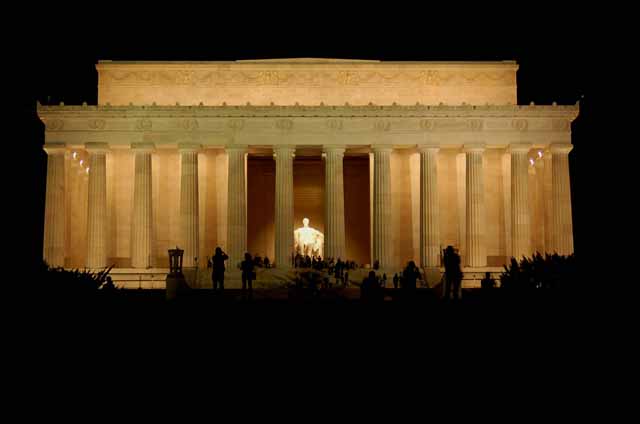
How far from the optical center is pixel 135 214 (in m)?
49.8

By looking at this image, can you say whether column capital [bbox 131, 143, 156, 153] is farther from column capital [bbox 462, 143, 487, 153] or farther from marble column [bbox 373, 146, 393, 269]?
column capital [bbox 462, 143, 487, 153]

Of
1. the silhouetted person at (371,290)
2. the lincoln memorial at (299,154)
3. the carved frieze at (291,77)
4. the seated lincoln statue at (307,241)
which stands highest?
the carved frieze at (291,77)

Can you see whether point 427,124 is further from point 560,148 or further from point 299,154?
point 299,154

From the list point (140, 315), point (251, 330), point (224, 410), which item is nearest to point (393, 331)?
point (251, 330)

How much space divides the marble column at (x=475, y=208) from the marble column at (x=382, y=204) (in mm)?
5213

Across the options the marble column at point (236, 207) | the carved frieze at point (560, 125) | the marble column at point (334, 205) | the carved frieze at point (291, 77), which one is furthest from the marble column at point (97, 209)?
the carved frieze at point (560, 125)

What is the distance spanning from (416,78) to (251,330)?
34.5 m

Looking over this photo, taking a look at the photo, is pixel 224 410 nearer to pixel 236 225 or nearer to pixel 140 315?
pixel 140 315

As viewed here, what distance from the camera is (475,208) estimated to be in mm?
49938

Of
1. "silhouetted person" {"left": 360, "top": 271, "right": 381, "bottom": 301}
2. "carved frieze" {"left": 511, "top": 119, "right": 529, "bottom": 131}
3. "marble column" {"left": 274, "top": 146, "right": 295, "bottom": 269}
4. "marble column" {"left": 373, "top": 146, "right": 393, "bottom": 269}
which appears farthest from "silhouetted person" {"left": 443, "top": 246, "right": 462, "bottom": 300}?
"carved frieze" {"left": 511, "top": 119, "right": 529, "bottom": 131}

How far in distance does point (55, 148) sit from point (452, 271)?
30976 mm

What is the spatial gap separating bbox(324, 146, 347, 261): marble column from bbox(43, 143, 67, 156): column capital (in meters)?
17.4

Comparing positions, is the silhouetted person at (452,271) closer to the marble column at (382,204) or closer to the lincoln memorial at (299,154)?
the lincoln memorial at (299,154)

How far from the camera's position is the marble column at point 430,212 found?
49781 mm
